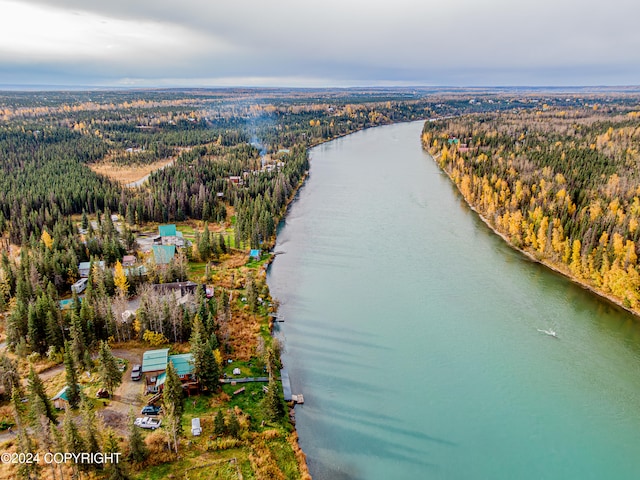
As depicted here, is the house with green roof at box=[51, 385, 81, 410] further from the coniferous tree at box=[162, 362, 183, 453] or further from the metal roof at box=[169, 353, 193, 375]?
the metal roof at box=[169, 353, 193, 375]

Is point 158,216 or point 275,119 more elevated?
point 275,119

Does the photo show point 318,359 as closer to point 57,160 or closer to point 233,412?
point 233,412

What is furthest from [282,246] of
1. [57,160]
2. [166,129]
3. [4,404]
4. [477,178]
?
[166,129]

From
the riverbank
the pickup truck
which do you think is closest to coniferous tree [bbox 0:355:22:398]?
the pickup truck

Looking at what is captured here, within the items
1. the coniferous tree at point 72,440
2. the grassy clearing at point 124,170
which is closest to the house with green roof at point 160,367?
the coniferous tree at point 72,440

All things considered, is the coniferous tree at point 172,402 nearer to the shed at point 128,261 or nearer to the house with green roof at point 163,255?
the house with green roof at point 163,255

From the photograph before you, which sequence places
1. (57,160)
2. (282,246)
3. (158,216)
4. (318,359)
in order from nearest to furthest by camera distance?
1. (318,359)
2. (282,246)
3. (158,216)
4. (57,160)

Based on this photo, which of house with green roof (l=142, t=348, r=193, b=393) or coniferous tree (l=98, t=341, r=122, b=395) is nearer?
coniferous tree (l=98, t=341, r=122, b=395)
